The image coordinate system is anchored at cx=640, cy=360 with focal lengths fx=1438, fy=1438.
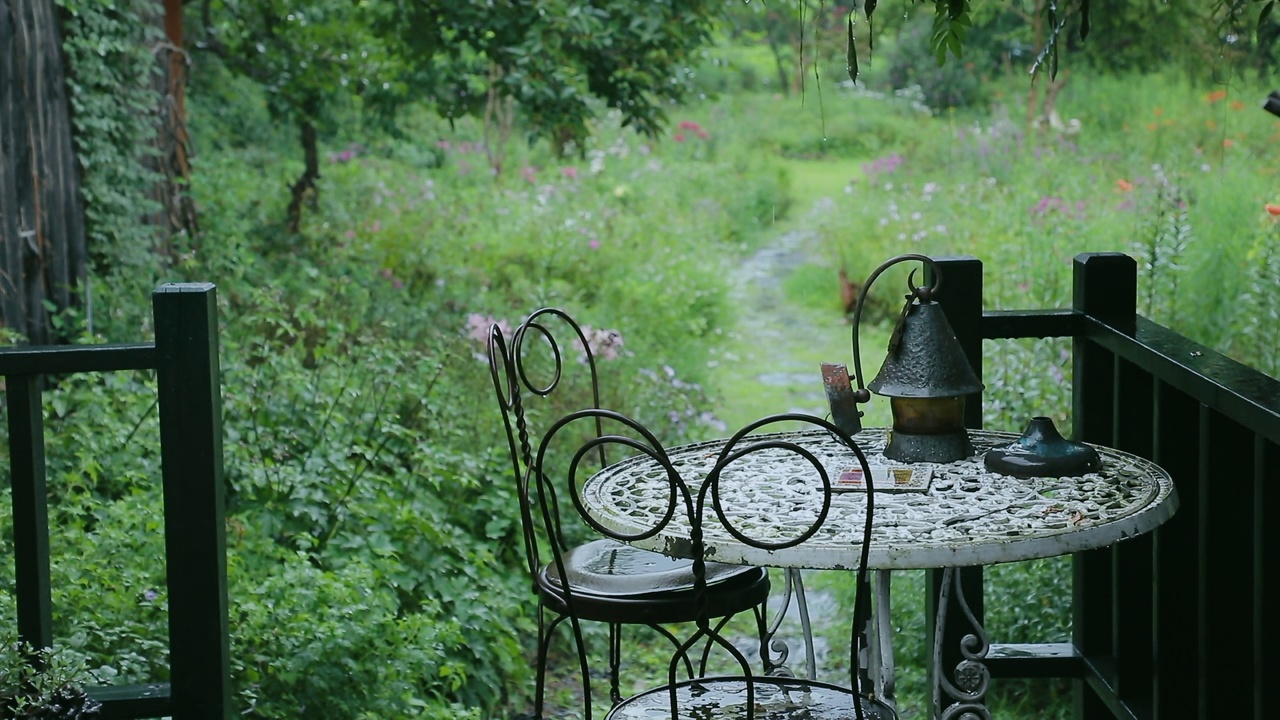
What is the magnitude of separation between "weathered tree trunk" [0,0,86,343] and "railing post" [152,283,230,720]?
2774 mm

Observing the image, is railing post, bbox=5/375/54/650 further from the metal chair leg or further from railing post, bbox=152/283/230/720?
the metal chair leg

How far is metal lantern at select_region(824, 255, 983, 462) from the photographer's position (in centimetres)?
268

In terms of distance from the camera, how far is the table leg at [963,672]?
9.08ft

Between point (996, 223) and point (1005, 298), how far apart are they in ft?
6.60

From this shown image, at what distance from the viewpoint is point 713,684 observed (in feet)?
8.93

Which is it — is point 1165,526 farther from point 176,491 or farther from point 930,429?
point 176,491

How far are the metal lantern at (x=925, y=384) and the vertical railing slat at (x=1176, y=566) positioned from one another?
411mm

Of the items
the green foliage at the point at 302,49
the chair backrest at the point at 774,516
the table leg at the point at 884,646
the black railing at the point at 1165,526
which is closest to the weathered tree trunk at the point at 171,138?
the green foliage at the point at 302,49

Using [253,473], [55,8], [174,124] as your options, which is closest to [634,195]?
[174,124]

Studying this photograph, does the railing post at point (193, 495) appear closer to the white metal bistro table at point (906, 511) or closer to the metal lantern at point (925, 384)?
the white metal bistro table at point (906, 511)

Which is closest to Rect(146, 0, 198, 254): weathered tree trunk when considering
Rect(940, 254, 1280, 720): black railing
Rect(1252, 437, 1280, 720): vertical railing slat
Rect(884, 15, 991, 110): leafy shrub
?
Rect(940, 254, 1280, 720): black railing

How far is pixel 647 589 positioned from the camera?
103 inches

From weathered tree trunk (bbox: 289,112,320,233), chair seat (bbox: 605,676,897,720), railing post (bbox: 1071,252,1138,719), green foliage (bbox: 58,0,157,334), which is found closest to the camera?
chair seat (bbox: 605,676,897,720)

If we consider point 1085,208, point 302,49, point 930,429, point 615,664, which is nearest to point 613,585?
point 615,664
